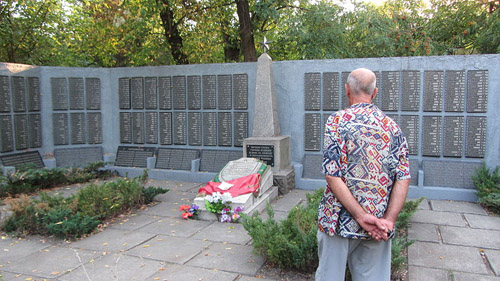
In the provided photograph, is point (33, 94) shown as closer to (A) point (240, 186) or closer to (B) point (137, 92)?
(B) point (137, 92)

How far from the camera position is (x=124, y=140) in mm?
9797

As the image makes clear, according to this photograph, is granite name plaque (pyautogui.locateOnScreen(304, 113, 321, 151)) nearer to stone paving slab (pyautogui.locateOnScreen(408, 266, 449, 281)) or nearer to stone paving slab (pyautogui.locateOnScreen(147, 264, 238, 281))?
stone paving slab (pyautogui.locateOnScreen(408, 266, 449, 281))

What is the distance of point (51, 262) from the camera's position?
441 cm

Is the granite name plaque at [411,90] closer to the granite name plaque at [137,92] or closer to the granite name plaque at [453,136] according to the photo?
the granite name plaque at [453,136]

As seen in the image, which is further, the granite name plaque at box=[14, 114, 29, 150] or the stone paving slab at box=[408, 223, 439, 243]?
the granite name plaque at box=[14, 114, 29, 150]

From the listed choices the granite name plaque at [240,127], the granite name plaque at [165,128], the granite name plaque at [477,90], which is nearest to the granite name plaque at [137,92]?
the granite name plaque at [165,128]

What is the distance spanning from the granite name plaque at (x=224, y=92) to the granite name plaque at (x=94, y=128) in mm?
3212

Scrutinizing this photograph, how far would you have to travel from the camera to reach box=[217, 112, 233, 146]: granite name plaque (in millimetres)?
8891

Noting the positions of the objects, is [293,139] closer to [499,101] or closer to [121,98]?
[499,101]

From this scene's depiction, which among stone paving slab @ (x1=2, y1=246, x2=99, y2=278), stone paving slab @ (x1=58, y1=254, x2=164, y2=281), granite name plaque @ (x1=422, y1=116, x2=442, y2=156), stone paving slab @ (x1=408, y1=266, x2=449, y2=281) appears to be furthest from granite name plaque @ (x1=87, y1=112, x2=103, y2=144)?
stone paving slab @ (x1=408, y1=266, x2=449, y2=281)

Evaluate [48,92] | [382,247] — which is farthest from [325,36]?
[382,247]

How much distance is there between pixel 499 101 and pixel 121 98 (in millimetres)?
8068

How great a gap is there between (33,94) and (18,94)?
0.37 meters

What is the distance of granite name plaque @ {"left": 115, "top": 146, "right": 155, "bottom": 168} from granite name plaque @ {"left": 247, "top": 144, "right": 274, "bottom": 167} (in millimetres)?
2820
